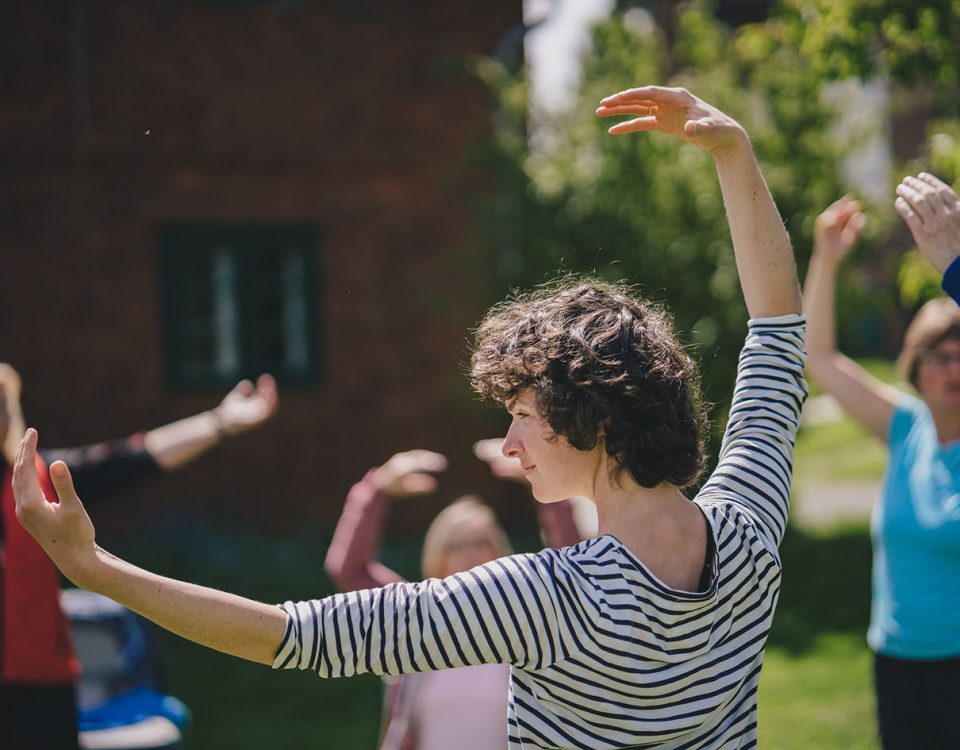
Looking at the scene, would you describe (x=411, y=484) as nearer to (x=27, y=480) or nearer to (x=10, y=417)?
(x=10, y=417)

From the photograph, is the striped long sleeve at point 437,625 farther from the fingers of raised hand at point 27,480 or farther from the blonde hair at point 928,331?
the blonde hair at point 928,331

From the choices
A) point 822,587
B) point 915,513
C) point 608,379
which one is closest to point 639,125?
Result: point 608,379

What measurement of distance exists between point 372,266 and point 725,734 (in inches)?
378

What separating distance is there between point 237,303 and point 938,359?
8.30m

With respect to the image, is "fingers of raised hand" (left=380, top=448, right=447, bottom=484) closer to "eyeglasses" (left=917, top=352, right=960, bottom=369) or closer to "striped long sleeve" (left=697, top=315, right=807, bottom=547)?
"eyeglasses" (left=917, top=352, right=960, bottom=369)

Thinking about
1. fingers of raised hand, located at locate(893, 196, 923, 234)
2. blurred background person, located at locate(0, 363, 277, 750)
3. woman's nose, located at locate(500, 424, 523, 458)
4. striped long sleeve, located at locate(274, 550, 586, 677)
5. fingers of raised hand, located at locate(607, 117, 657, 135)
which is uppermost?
fingers of raised hand, located at locate(607, 117, 657, 135)

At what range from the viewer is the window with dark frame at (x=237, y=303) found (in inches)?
424

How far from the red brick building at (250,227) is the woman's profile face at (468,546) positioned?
628cm

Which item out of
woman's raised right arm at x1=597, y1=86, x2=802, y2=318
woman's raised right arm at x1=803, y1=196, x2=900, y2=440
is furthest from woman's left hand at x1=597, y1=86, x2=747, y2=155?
woman's raised right arm at x1=803, y1=196, x2=900, y2=440

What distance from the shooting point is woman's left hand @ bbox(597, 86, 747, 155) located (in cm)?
196

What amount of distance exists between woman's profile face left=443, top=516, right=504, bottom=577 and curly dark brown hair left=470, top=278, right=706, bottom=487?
2064mm

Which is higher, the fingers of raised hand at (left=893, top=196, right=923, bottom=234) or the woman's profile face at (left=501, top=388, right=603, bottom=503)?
the fingers of raised hand at (left=893, top=196, right=923, bottom=234)

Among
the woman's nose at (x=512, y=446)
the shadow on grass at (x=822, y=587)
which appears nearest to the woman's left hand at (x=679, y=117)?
the woman's nose at (x=512, y=446)

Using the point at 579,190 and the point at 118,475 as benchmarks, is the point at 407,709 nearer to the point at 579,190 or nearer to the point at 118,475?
the point at 118,475
